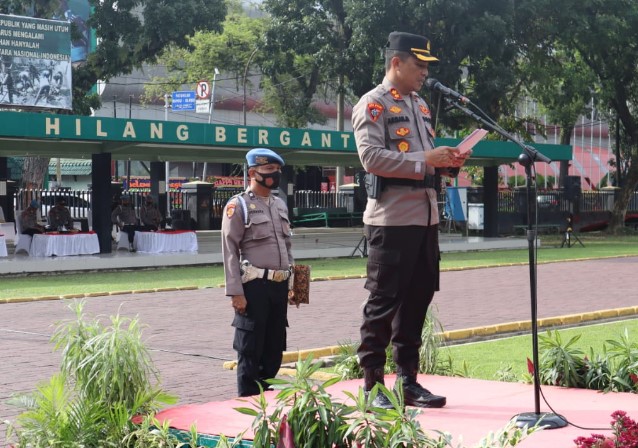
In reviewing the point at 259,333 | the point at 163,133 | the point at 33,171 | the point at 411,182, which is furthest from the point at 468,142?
the point at 33,171

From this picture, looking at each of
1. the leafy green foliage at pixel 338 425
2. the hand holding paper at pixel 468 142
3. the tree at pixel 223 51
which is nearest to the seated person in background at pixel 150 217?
the tree at pixel 223 51

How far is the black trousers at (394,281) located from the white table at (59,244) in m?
19.7

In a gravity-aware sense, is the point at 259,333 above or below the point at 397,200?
below

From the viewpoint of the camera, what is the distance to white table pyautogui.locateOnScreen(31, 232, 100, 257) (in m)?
24.7

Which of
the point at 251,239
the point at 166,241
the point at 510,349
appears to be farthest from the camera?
the point at 166,241

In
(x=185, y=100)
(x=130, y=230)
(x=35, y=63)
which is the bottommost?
(x=130, y=230)

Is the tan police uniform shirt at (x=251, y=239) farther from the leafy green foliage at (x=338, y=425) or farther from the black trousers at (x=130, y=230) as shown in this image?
the black trousers at (x=130, y=230)

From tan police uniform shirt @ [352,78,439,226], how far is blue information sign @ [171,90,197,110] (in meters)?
43.1

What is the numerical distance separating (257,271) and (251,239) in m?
0.23

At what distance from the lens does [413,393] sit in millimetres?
6277

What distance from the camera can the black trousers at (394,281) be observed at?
5941mm

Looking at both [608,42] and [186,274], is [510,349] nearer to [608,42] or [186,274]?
[186,274]

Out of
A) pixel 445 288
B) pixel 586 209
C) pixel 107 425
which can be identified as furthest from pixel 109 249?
pixel 586 209

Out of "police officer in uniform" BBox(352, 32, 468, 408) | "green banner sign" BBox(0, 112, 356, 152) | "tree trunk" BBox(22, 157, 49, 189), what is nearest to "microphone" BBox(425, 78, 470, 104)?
"police officer in uniform" BBox(352, 32, 468, 408)
